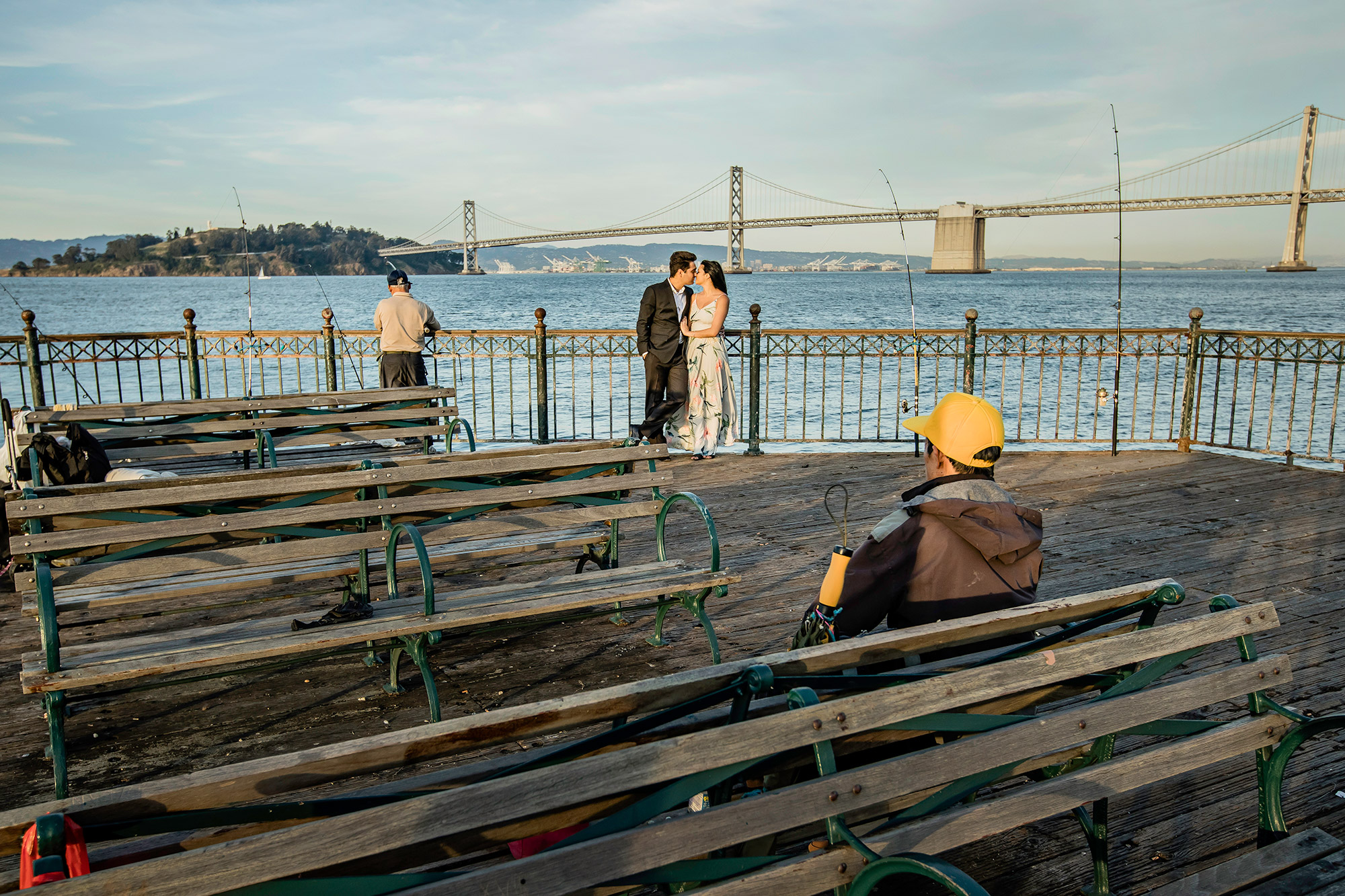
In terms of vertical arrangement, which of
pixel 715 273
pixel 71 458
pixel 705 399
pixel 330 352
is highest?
pixel 715 273

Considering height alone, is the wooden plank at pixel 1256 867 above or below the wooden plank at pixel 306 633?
below

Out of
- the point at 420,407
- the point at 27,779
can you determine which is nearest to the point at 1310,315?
the point at 420,407

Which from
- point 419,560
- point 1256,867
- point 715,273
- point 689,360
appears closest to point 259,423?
point 419,560

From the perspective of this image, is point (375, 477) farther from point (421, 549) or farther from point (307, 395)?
point (307, 395)

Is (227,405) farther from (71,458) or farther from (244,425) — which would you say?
(71,458)

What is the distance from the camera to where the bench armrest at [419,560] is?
3.02 metres

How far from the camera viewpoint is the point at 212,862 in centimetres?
112

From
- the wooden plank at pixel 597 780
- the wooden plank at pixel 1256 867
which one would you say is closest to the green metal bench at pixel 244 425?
the wooden plank at pixel 597 780

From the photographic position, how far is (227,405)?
18.1 feet

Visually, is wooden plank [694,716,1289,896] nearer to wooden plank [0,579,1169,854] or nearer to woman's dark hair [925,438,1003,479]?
wooden plank [0,579,1169,854]

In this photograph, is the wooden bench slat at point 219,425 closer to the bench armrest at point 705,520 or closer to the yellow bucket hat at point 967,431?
the bench armrest at point 705,520

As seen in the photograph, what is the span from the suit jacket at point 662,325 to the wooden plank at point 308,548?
431 cm

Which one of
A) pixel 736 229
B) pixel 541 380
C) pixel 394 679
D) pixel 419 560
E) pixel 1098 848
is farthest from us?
pixel 736 229

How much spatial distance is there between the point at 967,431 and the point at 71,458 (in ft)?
13.0
